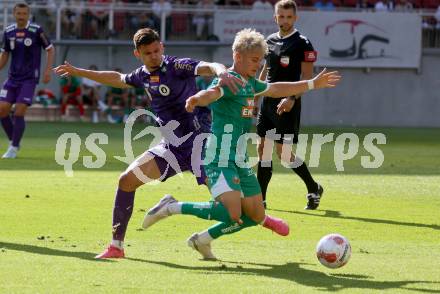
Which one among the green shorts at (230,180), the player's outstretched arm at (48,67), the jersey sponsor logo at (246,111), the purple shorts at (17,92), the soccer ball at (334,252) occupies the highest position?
the jersey sponsor logo at (246,111)

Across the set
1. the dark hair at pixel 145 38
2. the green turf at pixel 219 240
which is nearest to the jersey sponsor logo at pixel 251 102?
the dark hair at pixel 145 38

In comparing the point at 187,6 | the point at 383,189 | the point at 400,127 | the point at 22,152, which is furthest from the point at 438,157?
the point at 187,6

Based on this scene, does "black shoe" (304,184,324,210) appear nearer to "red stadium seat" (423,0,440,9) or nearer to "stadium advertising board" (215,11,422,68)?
"stadium advertising board" (215,11,422,68)

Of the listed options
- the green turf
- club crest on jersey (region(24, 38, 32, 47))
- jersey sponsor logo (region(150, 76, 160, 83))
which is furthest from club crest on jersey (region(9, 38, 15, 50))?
jersey sponsor logo (region(150, 76, 160, 83))

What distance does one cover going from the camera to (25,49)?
698 inches

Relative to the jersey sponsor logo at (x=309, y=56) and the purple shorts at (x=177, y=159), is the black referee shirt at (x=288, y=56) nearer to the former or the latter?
the jersey sponsor logo at (x=309, y=56)

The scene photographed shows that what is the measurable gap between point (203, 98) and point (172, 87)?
127 centimetres

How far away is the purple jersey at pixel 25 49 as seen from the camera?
57.6 feet

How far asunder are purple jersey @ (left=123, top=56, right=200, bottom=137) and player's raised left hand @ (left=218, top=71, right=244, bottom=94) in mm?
871

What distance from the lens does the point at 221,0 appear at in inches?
1309

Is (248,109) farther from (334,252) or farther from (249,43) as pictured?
(334,252)

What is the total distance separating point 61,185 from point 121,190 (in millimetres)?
5509

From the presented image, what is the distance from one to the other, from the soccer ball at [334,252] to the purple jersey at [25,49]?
421 inches

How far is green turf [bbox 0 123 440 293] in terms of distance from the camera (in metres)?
7.30
